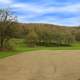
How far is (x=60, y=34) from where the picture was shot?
8738cm

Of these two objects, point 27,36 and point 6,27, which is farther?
point 27,36

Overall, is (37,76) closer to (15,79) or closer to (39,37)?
(15,79)

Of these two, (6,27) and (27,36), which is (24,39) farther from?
(6,27)

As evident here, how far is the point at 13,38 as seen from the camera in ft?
180

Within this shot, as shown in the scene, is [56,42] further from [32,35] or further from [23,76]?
[23,76]

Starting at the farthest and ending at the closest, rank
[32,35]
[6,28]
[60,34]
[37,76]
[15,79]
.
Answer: [60,34] < [32,35] < [6,28] < [37,76] < [15,79]

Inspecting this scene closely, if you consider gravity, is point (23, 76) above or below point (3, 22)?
below

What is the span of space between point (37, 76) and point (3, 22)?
35814 mm

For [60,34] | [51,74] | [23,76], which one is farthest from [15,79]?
[60,34]

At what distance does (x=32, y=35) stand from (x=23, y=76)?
200 feet

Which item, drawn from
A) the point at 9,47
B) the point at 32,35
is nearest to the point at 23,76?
Answer: the point at 9,47

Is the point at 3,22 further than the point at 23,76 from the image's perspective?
Yes

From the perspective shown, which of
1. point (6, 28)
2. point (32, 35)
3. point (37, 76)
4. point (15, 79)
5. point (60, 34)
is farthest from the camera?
point (60, 34)

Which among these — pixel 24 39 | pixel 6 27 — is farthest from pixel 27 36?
pixel 6 27
